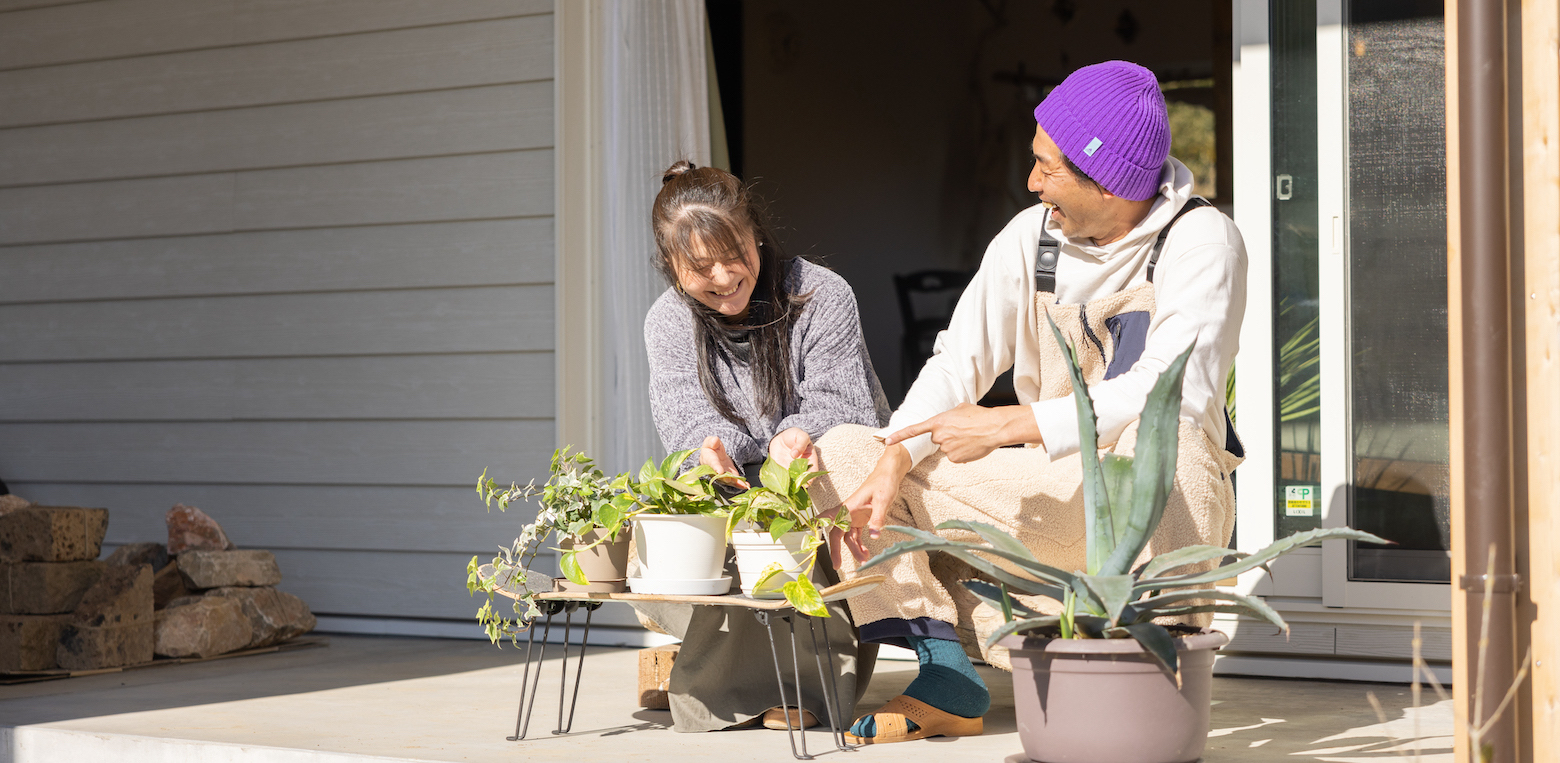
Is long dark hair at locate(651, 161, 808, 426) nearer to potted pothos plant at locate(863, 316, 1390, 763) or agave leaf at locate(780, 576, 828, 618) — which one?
agave leaf at locate(780, 576, 828, 618)

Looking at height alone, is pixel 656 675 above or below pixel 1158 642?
below

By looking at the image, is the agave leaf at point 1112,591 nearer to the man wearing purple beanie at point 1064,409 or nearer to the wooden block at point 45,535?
the man wearing purple beanie at point 1064,409

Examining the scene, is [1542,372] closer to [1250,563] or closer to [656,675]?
[1250,563]

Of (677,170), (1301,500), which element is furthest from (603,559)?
(1301,500)

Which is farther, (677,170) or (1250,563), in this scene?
(677,170)

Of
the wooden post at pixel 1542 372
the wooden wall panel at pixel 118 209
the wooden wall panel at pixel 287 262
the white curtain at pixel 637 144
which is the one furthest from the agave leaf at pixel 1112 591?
the wooden wall panel at pixel 118 209

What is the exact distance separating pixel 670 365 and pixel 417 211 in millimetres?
1761

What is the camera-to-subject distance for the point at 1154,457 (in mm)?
1705

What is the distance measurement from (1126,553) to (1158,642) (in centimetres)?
12

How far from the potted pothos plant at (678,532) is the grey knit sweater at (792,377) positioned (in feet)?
0.82

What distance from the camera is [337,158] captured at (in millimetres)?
4145

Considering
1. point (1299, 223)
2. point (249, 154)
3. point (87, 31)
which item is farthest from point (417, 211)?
point (1299, 223)

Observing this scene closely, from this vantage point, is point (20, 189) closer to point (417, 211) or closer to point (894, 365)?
point (417, 211)

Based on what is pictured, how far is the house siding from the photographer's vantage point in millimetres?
3941
